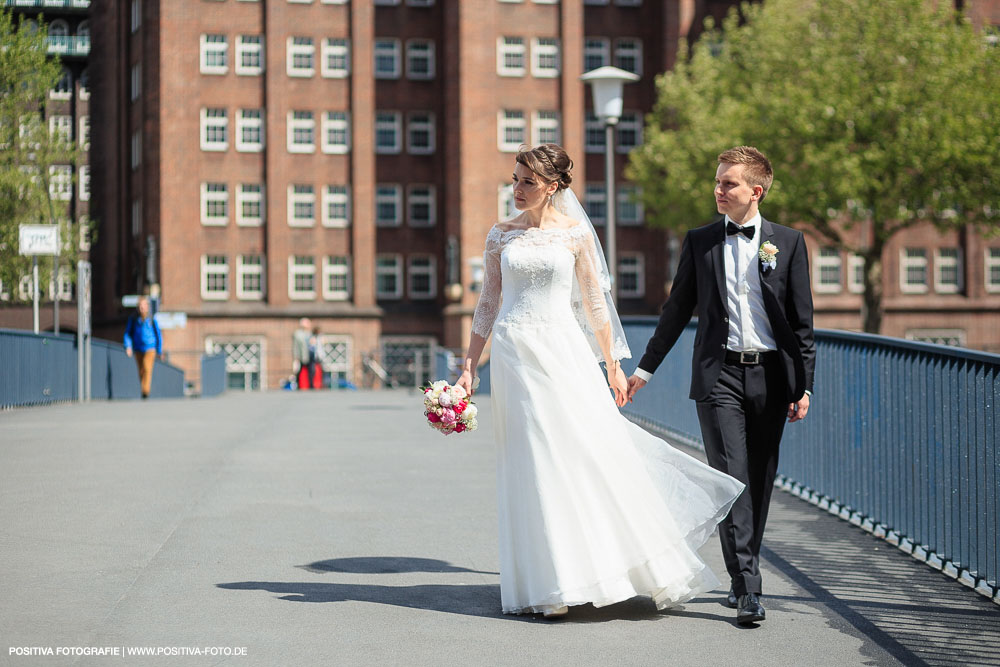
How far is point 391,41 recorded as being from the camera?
5559 centimetres

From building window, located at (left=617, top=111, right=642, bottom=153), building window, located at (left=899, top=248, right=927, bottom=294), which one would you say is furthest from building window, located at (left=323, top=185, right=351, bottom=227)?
building window, located at (left=899, top=248, right=927, bottom=294)

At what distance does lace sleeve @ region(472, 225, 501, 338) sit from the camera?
6.37 m

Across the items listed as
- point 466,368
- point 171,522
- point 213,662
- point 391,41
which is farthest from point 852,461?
point 391,41

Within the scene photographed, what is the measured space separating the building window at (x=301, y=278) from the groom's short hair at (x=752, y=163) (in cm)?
4920

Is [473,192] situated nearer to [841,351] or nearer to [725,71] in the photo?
[725,71]

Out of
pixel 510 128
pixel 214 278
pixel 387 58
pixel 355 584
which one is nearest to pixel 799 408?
pixel 355 584

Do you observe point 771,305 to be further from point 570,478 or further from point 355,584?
point 355,584

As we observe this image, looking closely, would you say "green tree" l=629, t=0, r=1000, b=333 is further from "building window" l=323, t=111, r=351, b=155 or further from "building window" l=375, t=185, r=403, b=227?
"building window" l=323, t=111, r=351, b=155

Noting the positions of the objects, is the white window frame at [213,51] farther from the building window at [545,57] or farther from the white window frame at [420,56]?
the building window at [545,57]

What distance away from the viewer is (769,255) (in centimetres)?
588

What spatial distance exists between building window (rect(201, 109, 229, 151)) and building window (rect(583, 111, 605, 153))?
14513mm

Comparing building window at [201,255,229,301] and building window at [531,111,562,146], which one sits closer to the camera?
building window at [201,255,229,301]

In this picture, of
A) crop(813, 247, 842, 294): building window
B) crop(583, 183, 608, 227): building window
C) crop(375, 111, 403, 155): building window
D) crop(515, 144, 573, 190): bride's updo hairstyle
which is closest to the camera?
crop(515, 144, 573, 190): bride's updo hairstyle

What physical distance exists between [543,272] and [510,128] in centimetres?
4943
